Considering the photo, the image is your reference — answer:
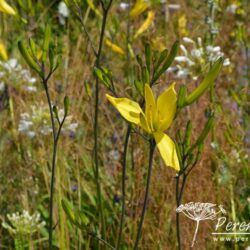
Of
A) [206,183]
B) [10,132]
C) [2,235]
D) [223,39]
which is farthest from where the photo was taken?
[223,39]

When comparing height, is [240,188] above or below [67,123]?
below

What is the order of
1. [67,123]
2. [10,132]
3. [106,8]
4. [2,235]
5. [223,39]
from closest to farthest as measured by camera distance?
[106,8] < [2,235] < [67,123] < [10,132] < [223,39]

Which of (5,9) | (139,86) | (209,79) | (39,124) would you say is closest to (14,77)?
(39,124)

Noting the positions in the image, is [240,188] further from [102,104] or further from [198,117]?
[102,104]

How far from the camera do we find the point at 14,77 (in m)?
2.59

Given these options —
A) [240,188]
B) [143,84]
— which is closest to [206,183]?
[240,188]

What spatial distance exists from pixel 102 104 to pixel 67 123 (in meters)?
0.39

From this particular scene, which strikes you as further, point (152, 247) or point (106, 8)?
point (152, 247)

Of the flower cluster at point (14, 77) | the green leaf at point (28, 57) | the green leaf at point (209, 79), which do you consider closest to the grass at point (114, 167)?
the flower cluster at point (14, 77)

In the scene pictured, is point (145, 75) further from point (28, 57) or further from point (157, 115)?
point (28, 57)

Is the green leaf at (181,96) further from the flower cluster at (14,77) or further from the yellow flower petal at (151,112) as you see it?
the flower cluster at (14,77)

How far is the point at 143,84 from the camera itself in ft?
4.03

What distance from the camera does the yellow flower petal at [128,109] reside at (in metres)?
1.19

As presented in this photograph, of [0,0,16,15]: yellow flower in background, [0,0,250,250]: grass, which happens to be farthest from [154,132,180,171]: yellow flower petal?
[0,0,16,15]: yellow flower in background
